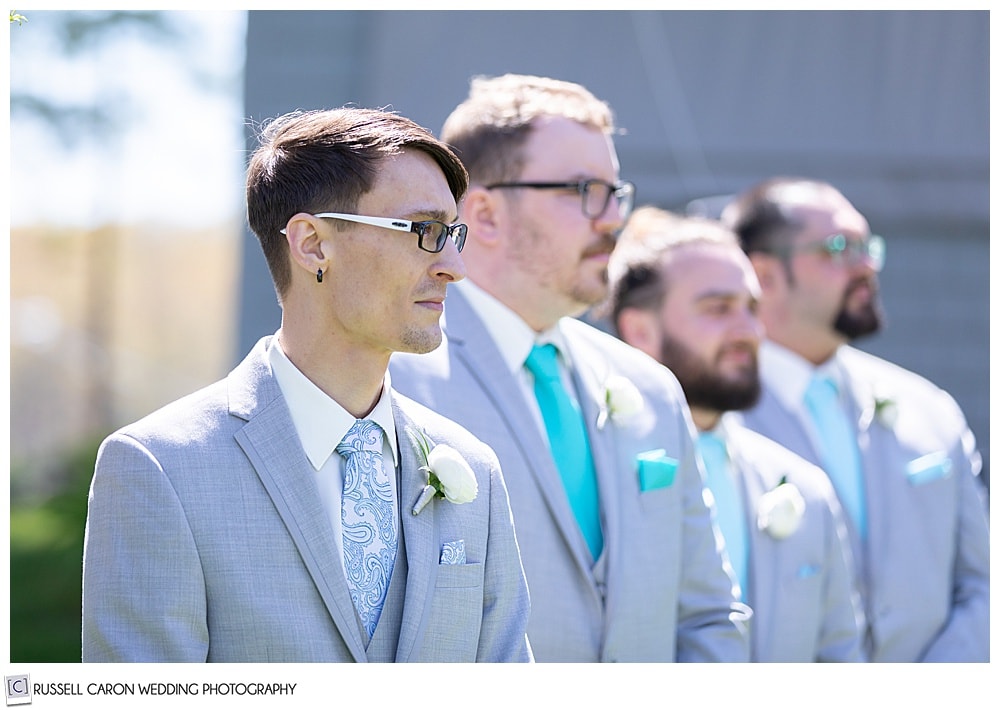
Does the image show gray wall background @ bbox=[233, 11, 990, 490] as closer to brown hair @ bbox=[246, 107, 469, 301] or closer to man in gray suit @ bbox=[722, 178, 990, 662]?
man in gray suit @ bbox=[722, 178, 990, 662]

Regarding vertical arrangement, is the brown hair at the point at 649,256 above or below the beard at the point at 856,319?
above

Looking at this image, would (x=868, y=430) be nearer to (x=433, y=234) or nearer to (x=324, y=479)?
(x=433, y=234)

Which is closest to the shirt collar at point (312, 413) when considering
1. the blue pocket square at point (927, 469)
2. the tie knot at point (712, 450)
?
the tie knot at point (712, 450)

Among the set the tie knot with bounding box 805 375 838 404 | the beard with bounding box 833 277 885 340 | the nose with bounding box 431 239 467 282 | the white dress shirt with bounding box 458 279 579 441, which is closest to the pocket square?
the nose with bounding box 431 239 467 282

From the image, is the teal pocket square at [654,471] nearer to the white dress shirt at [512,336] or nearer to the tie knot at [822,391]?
the white dress shirt at [512,336]

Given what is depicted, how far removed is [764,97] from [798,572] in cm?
354

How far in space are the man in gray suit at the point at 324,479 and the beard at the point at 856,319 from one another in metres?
2.41

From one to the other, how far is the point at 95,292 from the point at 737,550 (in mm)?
7954

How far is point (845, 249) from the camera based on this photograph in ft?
15.5

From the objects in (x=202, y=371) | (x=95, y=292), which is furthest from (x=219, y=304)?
(x=95, y=292)

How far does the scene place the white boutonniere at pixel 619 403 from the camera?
3186 mm

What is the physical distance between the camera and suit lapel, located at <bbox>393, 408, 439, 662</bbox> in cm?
229
